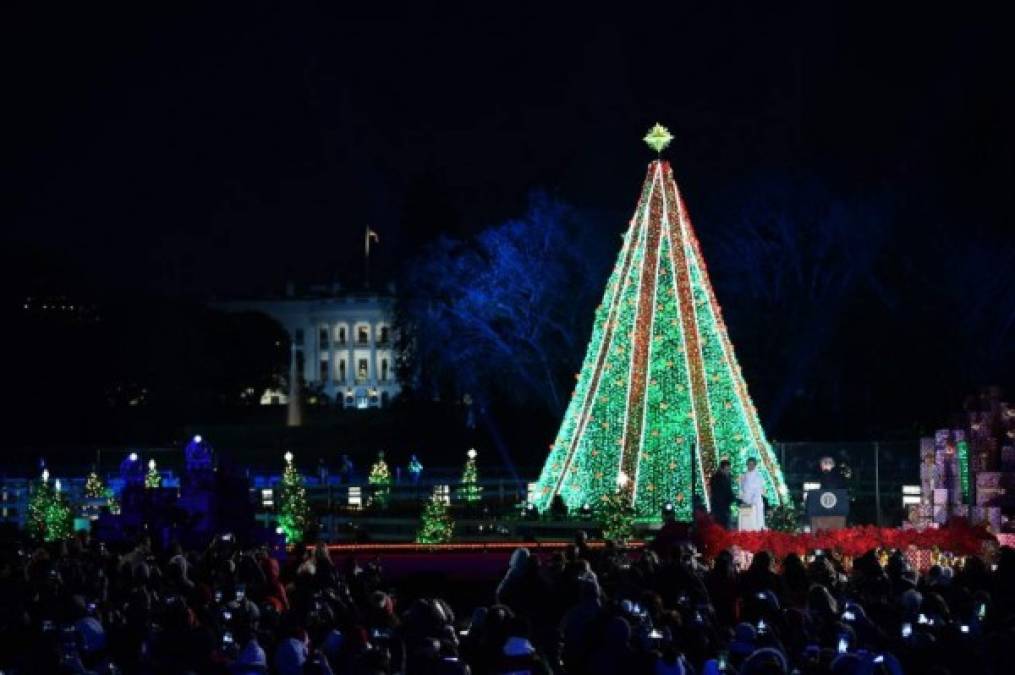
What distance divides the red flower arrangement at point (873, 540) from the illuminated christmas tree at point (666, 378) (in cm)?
899

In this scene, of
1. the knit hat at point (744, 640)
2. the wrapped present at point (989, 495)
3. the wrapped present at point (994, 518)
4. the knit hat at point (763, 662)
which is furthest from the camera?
the wrapped present at point (989, 495)

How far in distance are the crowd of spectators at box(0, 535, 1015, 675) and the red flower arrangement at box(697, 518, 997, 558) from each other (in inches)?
72.7

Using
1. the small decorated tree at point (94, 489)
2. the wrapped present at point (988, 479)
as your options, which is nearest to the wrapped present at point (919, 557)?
the wrapped present at point (988, 479)

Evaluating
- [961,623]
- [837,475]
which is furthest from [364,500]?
[961,623]

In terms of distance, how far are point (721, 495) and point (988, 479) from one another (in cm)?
381

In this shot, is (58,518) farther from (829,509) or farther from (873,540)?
(873,540)

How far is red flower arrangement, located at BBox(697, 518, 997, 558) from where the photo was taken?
20.2 meters

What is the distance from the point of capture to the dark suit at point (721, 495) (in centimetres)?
2600

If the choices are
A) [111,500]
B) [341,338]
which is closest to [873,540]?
[111,500]

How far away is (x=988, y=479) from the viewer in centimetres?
2469

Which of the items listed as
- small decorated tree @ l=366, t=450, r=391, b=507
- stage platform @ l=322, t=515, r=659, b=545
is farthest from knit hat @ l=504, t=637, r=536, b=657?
small decorated tree @ l=366, t=450, r=391, b=507

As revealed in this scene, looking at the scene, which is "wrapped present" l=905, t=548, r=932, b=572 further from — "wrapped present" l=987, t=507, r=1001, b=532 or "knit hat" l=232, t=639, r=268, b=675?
"knit hat" l=232, t=639, r=268, b=675

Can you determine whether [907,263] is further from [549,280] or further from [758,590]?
[758,590]

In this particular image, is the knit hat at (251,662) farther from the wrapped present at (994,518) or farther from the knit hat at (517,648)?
the wrapped present at (994,518)
